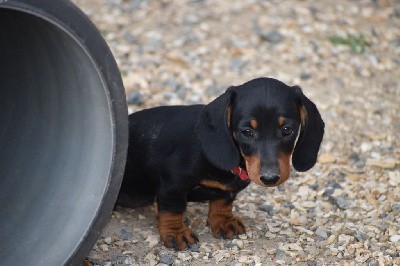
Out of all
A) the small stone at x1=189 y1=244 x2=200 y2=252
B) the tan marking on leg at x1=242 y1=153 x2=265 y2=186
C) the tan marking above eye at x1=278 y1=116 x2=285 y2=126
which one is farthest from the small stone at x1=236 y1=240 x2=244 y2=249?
the tan marking above eye at x1=278 y1=116 x2=285 y2=126

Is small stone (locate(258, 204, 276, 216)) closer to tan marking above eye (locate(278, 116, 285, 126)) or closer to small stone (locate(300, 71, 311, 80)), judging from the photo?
tan marking above eye (locate(278, 116, 285, 126))

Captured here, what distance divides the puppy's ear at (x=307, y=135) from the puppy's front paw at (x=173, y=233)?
820 mm

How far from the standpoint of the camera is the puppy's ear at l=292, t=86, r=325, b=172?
4.43 meters

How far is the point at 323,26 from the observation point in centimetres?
834

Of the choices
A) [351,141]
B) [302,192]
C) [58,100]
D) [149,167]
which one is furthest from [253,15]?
[58,100]

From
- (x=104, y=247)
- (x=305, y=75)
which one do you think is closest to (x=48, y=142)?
(x=104, y=247)

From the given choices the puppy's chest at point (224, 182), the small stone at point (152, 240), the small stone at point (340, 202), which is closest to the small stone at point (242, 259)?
the puppy's chest at point (224, 182)

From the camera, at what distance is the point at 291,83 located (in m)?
7.20

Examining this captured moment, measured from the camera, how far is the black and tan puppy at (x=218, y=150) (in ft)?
13.8

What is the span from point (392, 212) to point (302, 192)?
661mm

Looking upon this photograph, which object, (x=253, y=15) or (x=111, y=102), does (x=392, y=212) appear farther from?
(x=253, y=15)

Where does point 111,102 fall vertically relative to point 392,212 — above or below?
above

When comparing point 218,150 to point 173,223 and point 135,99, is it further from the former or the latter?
point 135,99

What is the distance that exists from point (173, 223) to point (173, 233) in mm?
61
